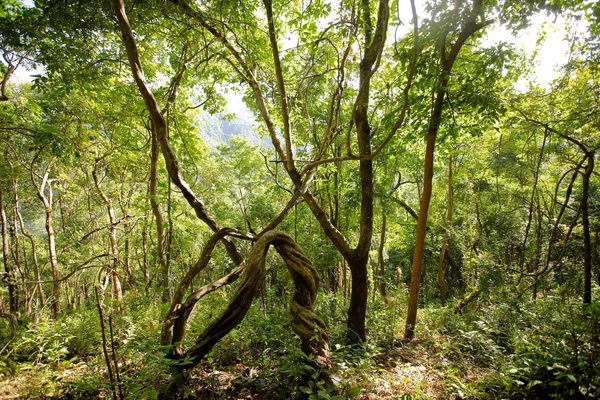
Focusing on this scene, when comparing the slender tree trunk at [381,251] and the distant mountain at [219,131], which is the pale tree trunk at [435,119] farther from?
the distant mountain at [219,131]

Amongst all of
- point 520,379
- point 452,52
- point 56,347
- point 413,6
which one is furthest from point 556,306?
point 56,347

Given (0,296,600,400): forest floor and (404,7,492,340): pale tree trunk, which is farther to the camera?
(404,7,492,340): pale tree trunk

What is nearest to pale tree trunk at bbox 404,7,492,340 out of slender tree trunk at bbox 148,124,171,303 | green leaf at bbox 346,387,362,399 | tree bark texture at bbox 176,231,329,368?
tree bark texture at bbox 176,231,329,368

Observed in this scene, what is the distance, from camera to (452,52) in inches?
161

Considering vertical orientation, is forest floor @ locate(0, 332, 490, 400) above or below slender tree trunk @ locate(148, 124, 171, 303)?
below

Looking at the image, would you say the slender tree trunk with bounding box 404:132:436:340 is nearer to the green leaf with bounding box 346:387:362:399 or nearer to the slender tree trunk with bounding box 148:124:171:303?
the green leaf with bounding box 346:387:362:399

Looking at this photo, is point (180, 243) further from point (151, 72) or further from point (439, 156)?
point (439, 156)

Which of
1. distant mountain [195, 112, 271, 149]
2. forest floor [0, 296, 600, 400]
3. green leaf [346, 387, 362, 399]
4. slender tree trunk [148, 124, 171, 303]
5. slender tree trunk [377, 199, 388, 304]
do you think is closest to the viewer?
green leaf [346, 387, 362, 399]

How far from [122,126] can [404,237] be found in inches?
497

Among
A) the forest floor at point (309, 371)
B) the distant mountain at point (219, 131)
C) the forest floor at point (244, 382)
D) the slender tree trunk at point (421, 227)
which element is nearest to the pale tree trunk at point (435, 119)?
the slender tree trunk at point (421, 227)

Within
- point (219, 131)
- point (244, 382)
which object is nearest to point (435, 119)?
point (244, 382)

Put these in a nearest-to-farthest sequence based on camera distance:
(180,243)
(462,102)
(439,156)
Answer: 1. (462,102)
2. (180,243)
3. (439,156)

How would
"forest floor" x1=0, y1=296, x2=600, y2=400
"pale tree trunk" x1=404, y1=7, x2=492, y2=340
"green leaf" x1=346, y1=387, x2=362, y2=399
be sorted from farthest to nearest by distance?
1. "pale tree trunk" x1=404, y1=7, x2=492, y2=340
2. "forest floor" x1=0, y1=296, x2=600, y2=400
3. "green leaf" x1=346, y1=387, x2=362, y2=399

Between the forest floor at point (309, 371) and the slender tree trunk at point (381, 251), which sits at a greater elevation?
the slender tree trunk at point (381, 251)
